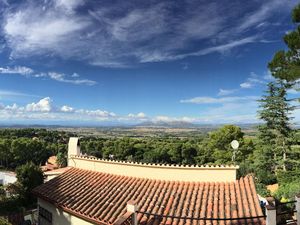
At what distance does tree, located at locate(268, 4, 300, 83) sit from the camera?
14.2 meters

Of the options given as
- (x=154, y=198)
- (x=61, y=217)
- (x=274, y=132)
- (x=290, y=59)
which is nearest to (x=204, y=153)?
(x=274, y=132)

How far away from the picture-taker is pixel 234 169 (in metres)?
9.77

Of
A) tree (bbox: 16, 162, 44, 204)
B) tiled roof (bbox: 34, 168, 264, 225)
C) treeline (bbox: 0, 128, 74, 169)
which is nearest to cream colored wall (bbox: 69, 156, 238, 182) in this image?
tiled roof (bbox: 34, 168, 264, 225)

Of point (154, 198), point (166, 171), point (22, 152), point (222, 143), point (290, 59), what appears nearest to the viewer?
point (154, 198)

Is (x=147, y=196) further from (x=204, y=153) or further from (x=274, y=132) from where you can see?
(x=204, y=153)

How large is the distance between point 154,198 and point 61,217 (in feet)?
12.0

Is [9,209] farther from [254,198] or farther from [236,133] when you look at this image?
[236,133]

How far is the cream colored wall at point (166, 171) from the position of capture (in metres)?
9.95

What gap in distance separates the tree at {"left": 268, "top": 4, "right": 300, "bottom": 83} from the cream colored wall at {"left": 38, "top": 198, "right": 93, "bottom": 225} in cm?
1248

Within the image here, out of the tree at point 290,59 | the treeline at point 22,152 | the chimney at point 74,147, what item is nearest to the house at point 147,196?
the chimney at point 74,147

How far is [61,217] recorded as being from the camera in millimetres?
10555

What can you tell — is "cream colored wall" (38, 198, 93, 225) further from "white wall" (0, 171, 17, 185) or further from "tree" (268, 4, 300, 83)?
"white wall" (0, 171, 17, 185)

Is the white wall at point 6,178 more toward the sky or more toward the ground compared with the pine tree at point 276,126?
more toward the ground

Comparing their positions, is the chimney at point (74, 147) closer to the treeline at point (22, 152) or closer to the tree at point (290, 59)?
the tree at point (290, 59)
